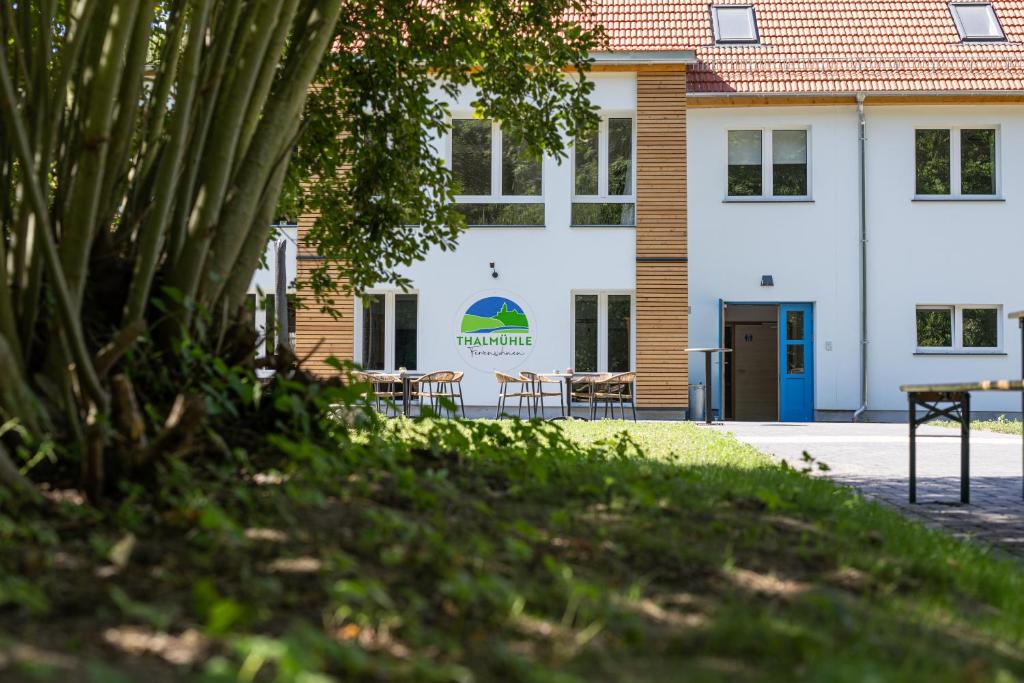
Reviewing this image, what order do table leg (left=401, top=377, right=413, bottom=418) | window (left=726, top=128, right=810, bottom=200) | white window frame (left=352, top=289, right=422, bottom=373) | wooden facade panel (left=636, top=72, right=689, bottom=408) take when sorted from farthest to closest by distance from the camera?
window (left=726, top=128, right=810, bottom=200), white window frame (left=352, top=289, right=422, bottom=373), wooden facade panel (left=636, top=72, right=689, bottom=408), table leg (left=401, top=377, right=413, bottom=418)

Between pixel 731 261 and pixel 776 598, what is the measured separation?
→ 18.4 meters

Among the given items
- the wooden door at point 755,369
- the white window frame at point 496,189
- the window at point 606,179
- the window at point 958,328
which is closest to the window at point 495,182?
the white window frame at point 496,189

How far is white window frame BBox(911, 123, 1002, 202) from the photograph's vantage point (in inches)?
824

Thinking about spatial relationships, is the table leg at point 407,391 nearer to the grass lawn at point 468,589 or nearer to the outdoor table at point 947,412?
the outdoor table at point 947,412

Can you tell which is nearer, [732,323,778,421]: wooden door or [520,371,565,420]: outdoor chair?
[520,371,565,420]: outdoor chair

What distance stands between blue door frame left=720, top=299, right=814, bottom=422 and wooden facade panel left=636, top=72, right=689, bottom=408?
5.35 ft

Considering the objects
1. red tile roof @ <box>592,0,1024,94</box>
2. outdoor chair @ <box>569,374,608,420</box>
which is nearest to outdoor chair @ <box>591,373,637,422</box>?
outdoor chair @ <box>569,374,608,420</box>

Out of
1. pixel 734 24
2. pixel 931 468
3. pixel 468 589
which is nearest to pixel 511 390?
pixel 734 24

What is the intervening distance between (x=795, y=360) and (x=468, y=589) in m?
19.4

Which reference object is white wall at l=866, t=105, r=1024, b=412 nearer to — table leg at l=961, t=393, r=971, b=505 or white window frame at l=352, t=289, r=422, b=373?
white window frame at l=352, t=289, r=422, b=373

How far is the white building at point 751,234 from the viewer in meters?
20.2

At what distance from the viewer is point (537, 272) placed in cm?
2027

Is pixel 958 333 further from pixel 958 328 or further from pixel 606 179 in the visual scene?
pixel 606 179

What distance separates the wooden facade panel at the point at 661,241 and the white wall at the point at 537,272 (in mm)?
337
